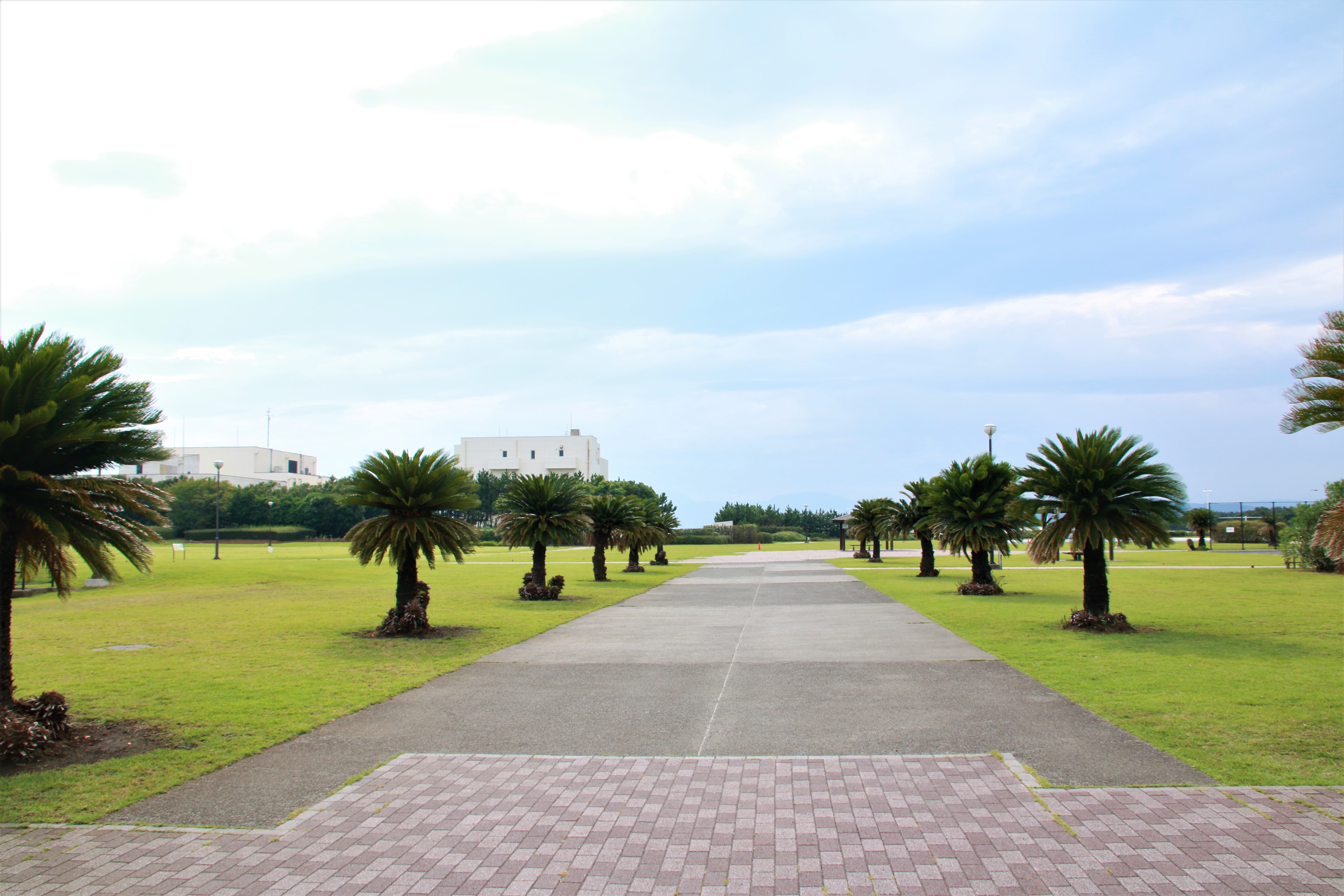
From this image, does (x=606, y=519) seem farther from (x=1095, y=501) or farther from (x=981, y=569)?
(x=1095, y=501)

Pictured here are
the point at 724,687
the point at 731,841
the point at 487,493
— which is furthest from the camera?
the point at 487,493

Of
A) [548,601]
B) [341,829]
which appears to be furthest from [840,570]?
[341,829]

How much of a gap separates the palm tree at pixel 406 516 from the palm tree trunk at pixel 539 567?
6431 mm

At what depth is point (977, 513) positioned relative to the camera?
2305 centimetres

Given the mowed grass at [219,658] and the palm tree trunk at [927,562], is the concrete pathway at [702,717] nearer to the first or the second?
the mowed grass at [219,658]

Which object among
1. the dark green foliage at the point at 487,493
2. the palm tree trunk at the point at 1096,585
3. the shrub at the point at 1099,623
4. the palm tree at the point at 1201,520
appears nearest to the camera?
the shrub at the point at 1099,623

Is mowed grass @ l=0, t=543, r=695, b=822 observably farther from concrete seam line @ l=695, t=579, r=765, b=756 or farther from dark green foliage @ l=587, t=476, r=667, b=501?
dark green foliage @ l=587, t=476, r=667, b=501

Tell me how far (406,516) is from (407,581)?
1.28 meters

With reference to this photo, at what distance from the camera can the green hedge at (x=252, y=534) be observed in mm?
100750

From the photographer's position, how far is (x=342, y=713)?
8.45 meters

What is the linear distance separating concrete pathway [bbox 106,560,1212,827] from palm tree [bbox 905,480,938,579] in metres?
14.1

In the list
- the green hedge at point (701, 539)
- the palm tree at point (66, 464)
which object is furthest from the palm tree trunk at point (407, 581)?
the green hedge at point (701, 539)

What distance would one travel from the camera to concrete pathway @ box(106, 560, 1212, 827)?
20.4 ft

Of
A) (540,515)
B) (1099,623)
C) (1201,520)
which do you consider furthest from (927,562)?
(1201,520)
